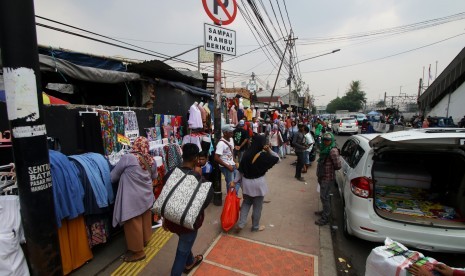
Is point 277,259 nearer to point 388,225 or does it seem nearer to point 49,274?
point 388,225

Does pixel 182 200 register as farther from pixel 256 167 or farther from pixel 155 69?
pixel 155 69

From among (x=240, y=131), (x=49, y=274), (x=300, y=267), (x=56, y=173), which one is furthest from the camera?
(x=240, y=131)

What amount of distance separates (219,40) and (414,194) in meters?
4.81

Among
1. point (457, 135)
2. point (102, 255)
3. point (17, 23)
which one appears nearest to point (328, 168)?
point (457, 135)

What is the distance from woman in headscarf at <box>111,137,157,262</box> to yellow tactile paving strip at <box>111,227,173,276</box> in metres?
0.09

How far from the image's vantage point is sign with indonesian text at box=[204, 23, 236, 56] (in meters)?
4.28

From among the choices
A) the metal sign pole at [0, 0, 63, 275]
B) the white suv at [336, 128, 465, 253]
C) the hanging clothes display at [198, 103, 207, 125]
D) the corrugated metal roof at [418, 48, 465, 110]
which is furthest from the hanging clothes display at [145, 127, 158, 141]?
the corrugated metal roof at [418, 48, 465, 110]

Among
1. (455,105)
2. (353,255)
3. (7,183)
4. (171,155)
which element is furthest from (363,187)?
(455,105)

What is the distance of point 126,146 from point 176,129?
190 centimetres

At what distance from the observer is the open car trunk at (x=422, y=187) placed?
12.0ft

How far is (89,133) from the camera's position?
12.8ft

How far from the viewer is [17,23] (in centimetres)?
158

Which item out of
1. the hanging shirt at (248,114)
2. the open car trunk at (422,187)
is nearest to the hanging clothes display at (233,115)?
the hanging shirt at (248,114)

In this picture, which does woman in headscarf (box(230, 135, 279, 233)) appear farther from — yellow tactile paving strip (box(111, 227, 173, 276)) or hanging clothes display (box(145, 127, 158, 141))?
hanging clothes display (box(145, 127, 158, 141))
